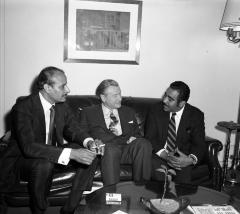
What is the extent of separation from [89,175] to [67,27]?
5.71 feet

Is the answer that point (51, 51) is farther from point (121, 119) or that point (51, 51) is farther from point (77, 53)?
Answer: point (121, 119)

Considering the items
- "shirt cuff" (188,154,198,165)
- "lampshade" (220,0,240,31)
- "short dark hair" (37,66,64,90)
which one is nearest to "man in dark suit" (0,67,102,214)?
→ "short dark hair" (37,66,64,90)

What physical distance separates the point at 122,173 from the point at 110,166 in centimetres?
30

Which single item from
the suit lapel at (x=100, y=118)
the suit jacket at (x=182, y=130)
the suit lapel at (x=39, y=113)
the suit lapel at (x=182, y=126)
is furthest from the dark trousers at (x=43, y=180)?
the suit lapel at (x=182, y=126)

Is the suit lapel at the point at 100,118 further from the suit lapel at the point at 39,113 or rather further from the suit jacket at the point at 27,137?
the suit lapel at the point at 39,113

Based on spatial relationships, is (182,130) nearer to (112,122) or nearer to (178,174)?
(178,174)

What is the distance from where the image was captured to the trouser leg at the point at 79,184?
8.14ft

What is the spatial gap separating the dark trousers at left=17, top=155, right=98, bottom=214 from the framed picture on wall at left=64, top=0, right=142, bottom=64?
1465 millimetres

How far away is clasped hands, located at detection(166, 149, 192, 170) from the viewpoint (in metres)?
2.85

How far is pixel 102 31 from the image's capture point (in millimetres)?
3604

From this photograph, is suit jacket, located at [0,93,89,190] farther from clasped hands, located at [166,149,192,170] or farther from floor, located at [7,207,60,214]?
clasped hands, located at [166,149,192,170]

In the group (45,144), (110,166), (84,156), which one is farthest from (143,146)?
(45,144)

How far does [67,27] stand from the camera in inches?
138

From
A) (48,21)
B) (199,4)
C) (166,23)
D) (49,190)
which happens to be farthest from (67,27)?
(49,190)
